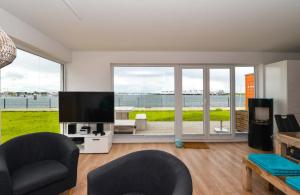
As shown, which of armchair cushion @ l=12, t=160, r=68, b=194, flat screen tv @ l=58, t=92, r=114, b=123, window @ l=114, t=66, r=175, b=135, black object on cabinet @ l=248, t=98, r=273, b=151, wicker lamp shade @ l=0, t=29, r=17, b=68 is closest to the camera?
wicker lamp shade @ l=0, t=29, r=17, b=68

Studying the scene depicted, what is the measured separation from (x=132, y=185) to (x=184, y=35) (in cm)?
288

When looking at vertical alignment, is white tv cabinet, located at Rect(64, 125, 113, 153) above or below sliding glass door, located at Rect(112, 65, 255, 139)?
below

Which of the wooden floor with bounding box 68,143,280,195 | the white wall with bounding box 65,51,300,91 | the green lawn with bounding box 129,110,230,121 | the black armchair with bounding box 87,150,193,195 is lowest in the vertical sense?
the wooden floor with bounding box 68,143,280,195

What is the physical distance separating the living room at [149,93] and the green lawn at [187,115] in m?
0.03

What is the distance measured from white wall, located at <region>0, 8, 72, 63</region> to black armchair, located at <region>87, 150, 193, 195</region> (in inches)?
95.6

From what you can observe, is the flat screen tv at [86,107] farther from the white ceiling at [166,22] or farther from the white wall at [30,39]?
the white ceiling at [166,22]

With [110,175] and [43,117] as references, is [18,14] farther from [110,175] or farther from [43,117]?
[110,175]

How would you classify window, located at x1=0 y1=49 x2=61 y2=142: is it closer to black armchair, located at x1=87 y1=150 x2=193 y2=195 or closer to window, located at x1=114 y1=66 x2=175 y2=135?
window, located at x1=114 y1=66 x2=175 y2=135

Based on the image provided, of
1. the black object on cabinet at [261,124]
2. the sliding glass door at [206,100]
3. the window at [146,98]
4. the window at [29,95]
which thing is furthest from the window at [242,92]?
the window at [29,95]

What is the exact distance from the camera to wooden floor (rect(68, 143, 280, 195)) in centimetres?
255

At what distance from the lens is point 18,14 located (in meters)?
2.60

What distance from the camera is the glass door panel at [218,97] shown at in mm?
5086

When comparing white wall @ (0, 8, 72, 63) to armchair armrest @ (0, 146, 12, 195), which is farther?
white wall @ (0, 8, 72, 63)

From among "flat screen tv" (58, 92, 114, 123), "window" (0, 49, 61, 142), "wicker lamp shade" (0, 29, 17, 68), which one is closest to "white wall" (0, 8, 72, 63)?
"window" (0, 49, 61, 142)
